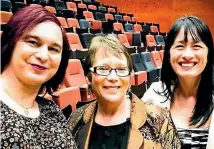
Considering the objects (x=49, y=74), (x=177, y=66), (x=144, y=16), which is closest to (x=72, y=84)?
(x=177, y=66)

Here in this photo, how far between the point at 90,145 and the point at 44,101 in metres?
0.11

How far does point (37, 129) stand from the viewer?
42cm

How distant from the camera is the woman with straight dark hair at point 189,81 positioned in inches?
23.9

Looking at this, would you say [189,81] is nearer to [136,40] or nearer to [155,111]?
[155,111]

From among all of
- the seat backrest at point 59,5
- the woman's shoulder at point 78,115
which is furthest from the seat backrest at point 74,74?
the seat backrest at point 59,5

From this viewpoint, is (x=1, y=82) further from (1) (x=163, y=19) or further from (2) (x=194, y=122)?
(1) (x=163, y=19)

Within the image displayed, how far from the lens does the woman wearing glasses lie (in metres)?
0.51

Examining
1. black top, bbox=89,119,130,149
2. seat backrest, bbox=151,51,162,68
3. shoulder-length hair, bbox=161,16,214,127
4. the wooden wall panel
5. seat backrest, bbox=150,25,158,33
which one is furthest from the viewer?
the wooden wall panel

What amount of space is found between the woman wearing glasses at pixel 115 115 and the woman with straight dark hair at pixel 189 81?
9cm

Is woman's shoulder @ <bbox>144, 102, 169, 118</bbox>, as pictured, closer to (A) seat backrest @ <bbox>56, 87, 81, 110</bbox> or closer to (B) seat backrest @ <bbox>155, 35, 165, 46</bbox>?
(A) seat backrest @ <bbox>56, 87, 81, 110</bbox>

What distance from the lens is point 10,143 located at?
0.38m

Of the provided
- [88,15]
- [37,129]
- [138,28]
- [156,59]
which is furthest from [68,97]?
[138,28]

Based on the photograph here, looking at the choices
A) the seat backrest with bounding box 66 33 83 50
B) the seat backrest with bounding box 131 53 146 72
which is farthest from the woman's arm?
the seat backrest with bounding box 66 33 83 50

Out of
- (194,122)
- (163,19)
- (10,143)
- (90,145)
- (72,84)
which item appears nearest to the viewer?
(10,143)
